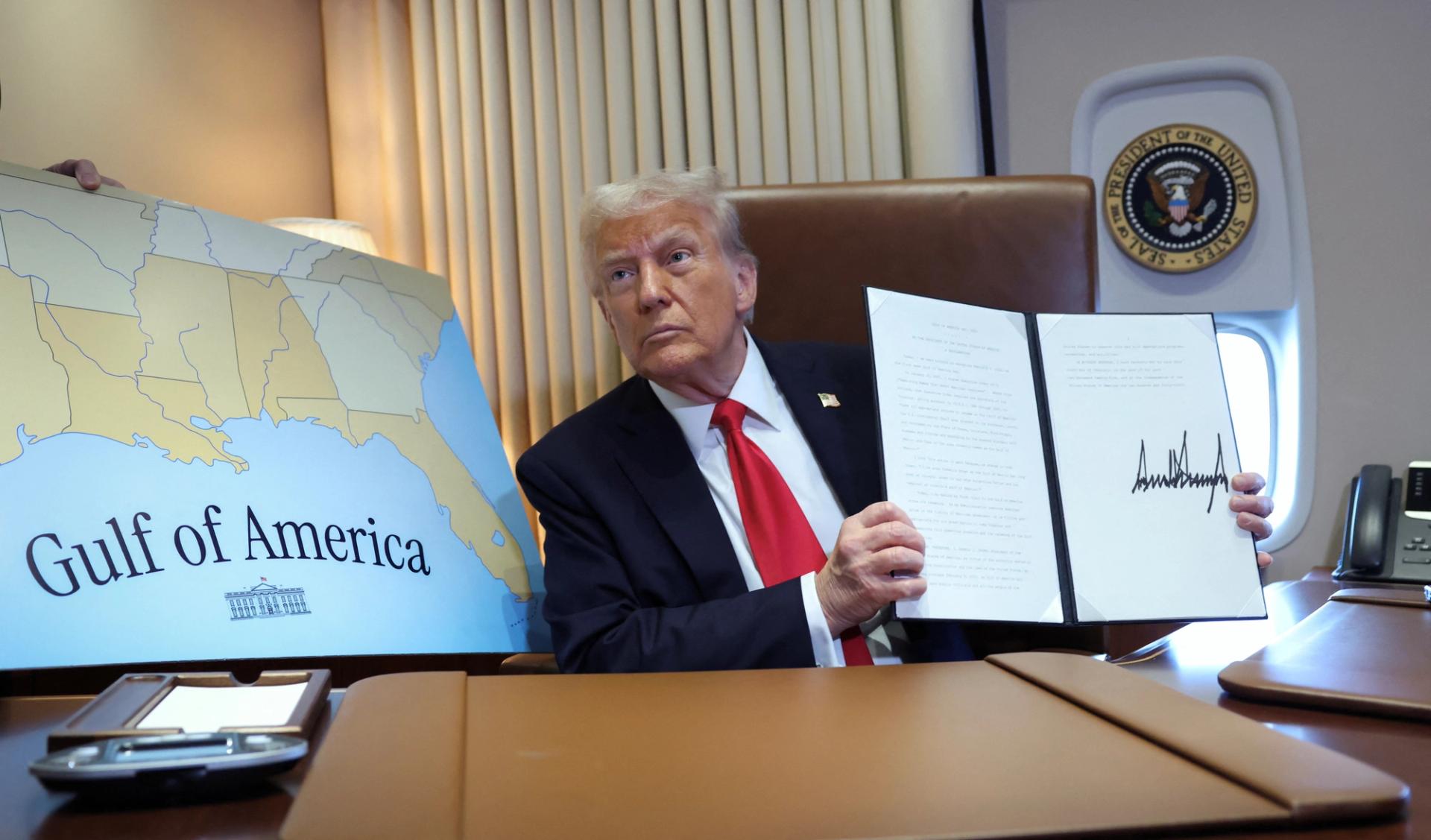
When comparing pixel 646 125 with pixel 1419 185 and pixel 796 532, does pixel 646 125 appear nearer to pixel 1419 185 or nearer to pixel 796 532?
pixel 796 532

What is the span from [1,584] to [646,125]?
220cm

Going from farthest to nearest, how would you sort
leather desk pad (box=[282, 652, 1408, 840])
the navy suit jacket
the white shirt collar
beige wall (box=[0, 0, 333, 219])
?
beige wall (box=[0, 0, 333, 219])
the white shirt collar
the navy suit jacket
leather desk pad (box=[282, 652, 1408, 840])

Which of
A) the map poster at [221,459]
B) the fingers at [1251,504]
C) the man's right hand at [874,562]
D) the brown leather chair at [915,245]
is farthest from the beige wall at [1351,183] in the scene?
the map poster at [221,459]

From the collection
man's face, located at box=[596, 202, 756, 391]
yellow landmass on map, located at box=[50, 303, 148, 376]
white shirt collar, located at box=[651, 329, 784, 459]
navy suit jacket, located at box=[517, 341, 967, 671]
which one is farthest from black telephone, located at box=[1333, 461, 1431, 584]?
yellow landmass on map, located at box=[50, 303, 148, 376]

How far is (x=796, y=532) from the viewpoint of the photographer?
5.32 feet

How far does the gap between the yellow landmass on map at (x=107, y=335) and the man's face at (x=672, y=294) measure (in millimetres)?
756

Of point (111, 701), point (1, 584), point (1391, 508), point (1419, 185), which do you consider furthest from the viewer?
point (1419, 185)

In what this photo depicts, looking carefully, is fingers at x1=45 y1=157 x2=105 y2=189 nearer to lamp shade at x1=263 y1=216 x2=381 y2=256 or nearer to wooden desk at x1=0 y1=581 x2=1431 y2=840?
lamp shade at x1=263 y1=216 x2=381 y2=256

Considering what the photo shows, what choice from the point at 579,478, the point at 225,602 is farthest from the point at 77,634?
the point at 579,478

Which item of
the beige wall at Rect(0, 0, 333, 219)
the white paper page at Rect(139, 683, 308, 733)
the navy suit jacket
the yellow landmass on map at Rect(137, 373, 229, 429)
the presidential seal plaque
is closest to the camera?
the white paper page at Rect(139, 683, 308, 733)

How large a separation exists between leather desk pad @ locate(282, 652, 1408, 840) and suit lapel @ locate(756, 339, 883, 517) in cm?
97

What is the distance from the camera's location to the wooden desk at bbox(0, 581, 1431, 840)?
511 mm

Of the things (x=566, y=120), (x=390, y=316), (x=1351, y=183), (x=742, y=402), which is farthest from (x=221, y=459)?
(x=1351, y=183)

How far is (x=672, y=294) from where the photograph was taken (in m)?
1.79
